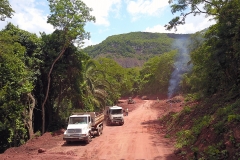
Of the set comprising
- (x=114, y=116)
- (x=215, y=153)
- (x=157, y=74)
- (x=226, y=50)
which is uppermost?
(x=157, y=74)

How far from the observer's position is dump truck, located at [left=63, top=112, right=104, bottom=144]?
17.2 metres

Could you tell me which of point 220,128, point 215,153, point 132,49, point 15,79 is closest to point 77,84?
point 15,79

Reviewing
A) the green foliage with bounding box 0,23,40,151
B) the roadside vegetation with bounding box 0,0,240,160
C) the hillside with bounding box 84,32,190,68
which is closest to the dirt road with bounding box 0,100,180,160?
the roadside vegetation with bounding box 0,0,240,160

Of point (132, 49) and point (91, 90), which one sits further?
point (132, 49)

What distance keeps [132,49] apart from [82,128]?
15166 centimetres

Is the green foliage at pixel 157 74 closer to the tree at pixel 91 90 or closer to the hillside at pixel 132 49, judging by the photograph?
the tree at pixel 91 90

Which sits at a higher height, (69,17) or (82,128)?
(69,17)

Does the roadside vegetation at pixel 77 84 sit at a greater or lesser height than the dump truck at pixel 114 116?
greater

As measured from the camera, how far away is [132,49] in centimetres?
16675

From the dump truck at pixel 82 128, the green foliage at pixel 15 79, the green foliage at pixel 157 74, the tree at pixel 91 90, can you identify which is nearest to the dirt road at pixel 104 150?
the dump truck at pixel 82 128

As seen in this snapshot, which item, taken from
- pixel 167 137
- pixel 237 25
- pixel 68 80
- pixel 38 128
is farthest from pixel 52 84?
pixel 237 25

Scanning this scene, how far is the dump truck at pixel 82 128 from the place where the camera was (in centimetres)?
1720

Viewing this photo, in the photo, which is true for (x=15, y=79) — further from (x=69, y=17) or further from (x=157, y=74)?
(x=157, y=74)

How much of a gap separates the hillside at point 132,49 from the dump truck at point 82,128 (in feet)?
416
